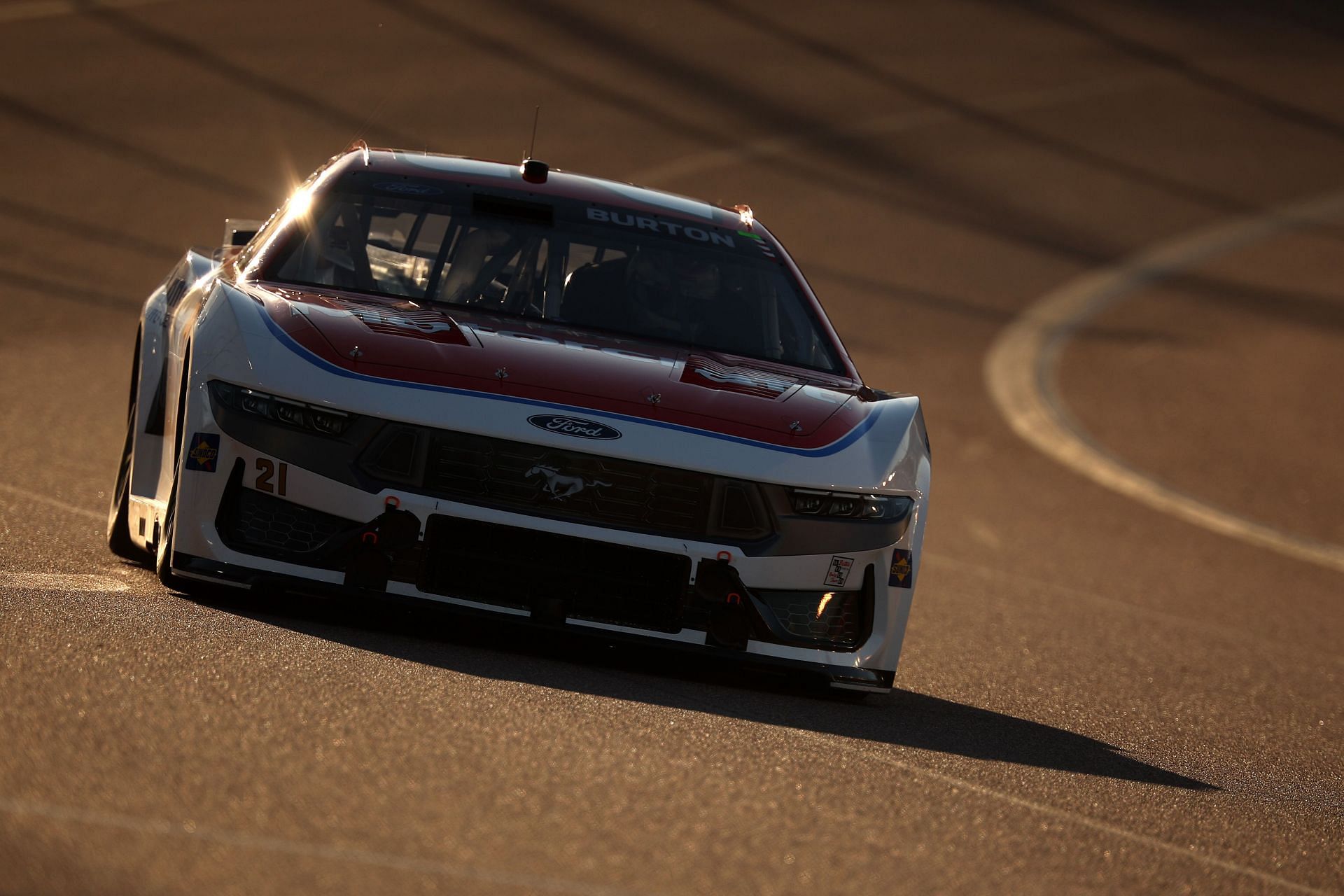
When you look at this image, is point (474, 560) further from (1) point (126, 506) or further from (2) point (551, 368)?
(1) point (126, 506)

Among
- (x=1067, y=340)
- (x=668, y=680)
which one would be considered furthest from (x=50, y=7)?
(x=668, y=680)

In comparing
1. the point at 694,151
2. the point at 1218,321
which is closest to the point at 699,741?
the point at 1218,321

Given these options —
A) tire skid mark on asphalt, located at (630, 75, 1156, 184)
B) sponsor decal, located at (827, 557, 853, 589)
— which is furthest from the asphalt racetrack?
sponsor decal, located at (827, 557, 853, 589)

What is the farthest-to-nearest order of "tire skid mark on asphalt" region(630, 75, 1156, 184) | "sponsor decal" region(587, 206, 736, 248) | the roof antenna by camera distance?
A: "tire skid mark on asphalt" region(630, 75, 1156, 184)
the roof antenna
"sponsor decal" region(587, 206, 736, 248)

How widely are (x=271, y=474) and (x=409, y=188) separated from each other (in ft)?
6.00

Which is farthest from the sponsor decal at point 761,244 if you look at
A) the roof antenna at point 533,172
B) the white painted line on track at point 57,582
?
the white painted line on track at point 57,582

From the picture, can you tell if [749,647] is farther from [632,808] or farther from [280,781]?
[280,781]

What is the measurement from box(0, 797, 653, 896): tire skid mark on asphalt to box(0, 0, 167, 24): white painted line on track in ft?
90.2

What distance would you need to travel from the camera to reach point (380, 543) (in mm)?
5566

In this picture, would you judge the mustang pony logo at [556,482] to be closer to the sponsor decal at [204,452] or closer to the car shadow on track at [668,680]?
the car shadow on track at [668,680]

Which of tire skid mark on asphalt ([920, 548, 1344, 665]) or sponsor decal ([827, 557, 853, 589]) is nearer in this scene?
sponsor decal ([827, 557, 853, 589])

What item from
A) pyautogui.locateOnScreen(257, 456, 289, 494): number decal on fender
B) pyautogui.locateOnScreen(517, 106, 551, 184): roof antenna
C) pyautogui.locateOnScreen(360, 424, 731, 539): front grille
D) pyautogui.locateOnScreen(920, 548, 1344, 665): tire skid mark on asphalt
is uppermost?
pyautogui.locateOnScreen(517, 106, 551, 184): roof antenna

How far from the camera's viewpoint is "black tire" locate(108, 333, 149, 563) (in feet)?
22.0

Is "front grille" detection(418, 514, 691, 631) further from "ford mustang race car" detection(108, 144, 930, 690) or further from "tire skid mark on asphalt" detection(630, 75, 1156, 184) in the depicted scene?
"tire skid mark on asphalt" detection(630, 75, 1156, 184)
